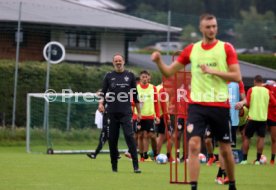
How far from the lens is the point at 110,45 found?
35.6 meters

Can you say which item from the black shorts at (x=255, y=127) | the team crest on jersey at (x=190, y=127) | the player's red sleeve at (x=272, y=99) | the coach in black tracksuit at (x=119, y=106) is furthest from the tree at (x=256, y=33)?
the team crest on jersey at (x=190, y=127)

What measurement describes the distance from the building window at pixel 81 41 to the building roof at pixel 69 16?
88 cm

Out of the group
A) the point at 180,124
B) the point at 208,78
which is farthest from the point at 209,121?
the point at 180,124

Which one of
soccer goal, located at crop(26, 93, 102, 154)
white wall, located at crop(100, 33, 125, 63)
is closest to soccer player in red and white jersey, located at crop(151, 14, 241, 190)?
soccer goal, located at crop(26, 93, 102, 154)

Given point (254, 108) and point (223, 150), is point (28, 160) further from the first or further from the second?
point (223, 150)

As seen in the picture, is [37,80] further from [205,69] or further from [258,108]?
[205,69]

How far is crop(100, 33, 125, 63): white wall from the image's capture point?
3525 cm

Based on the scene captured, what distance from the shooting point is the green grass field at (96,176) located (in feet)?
43.6

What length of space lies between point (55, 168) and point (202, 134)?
20.6 ft

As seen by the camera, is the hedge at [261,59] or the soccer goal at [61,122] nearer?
the soccer goal at [61,122]

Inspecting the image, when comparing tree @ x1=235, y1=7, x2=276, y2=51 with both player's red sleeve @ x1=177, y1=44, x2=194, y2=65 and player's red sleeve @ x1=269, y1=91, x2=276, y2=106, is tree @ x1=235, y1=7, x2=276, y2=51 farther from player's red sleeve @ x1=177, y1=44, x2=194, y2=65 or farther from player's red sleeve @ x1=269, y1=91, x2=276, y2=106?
player's red sleeve @ x1=177, y1=44, x2=194, y2=65

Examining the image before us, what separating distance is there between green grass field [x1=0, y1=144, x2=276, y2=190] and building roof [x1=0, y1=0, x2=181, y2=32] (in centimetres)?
1025

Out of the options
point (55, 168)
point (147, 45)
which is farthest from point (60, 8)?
point (147, 45)

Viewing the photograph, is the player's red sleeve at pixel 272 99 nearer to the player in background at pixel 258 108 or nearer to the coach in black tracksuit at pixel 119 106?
the player in background at pixel 258 108
